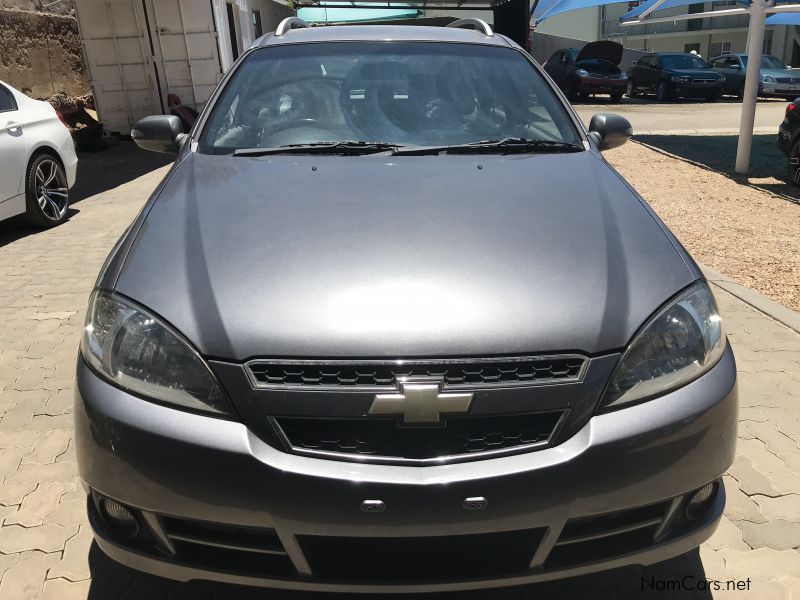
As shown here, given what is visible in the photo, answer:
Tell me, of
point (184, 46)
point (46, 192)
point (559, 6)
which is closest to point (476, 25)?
point (46, 192)

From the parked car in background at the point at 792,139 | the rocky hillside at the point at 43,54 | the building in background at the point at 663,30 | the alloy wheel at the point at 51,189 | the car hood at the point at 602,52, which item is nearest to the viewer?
the alloy wheel at the point at 51,189

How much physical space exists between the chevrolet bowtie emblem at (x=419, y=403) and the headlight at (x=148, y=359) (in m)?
0.37

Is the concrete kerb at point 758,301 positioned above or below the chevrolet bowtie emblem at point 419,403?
below

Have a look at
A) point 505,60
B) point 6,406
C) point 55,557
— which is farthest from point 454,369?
point 6,406

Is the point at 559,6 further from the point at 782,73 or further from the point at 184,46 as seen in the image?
the point at 184,46

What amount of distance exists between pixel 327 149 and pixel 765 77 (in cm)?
1938

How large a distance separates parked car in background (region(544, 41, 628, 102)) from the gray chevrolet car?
58.0ft

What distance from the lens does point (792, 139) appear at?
7430mm

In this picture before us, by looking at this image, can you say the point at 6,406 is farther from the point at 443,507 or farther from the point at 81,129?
the point at 81,129

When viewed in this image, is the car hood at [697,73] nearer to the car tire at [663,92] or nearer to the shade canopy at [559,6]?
the car tire at [663,92]

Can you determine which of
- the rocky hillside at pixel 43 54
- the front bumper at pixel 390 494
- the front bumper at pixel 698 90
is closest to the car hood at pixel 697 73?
the front bumper at pixel 698 90

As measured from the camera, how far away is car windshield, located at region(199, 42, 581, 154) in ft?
9.10

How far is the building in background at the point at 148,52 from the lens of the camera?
37.8 ft

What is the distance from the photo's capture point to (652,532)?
168 cm
